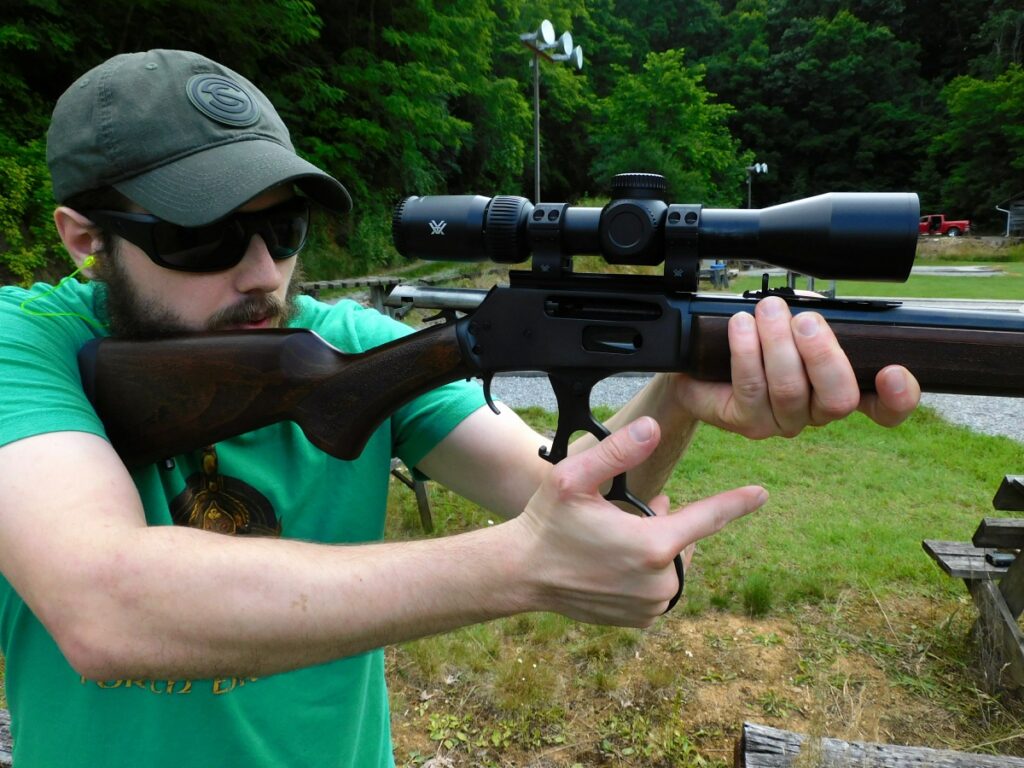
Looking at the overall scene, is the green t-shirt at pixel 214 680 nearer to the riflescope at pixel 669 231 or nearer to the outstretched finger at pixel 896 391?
the riflescope at pixel 669 231

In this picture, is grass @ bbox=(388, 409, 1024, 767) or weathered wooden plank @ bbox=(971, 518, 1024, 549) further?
weathered wooden plank @ bbox=(971, 518, 1024, 549)

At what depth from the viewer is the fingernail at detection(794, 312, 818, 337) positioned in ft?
5.05

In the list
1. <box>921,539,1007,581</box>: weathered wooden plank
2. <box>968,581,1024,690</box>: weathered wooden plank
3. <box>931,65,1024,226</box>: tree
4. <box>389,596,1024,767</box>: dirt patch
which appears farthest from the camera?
<box>931,65,1024,226</box>: tree

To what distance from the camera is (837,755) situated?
2.43 metres

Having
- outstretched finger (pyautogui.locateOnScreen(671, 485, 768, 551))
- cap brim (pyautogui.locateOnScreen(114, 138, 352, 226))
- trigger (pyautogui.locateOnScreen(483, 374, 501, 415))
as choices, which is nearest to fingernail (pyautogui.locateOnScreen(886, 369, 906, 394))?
outstretched finger (pyautogui.locateOnScreen(671, 485, 768, 551))

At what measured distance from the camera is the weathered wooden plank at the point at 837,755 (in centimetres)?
243

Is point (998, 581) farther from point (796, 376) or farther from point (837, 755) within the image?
point (796, 376)

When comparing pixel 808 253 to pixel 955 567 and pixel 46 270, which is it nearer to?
pixel 955 567

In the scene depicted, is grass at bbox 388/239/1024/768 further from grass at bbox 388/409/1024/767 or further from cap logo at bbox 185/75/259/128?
cap logo at bbox 185/75/259/128

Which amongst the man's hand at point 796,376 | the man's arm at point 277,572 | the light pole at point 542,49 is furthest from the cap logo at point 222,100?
the light pole at point 542,49

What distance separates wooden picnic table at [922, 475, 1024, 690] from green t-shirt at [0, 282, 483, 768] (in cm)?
366

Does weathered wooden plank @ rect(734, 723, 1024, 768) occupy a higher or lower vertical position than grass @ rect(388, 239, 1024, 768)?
higher

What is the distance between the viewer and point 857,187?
5512 centimetres

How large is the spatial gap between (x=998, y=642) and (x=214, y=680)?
168 inches
